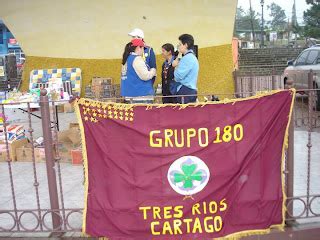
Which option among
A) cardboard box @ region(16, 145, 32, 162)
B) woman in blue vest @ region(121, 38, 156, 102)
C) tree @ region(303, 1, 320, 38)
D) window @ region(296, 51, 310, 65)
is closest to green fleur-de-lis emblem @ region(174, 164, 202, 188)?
woman in blue vest @ region(121, 38, 156, 102)

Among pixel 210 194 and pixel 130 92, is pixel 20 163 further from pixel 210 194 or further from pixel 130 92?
pixel 210 194

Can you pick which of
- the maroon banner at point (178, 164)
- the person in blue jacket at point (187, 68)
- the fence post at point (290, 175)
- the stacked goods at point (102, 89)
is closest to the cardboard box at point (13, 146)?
the person in blue jacket at point (187, 68)

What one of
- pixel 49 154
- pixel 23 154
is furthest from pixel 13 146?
pixel 49 154

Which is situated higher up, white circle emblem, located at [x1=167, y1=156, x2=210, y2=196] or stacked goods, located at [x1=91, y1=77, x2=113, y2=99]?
stacked goods, located at [x1=91, y1=77, x2=113, y2=99]

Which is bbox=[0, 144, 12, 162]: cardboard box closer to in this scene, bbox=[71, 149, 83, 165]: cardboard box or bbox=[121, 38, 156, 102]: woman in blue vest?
bbox=[71, 149, 83, 165]: cardboard box

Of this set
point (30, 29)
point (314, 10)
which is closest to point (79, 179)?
point (30, 29)

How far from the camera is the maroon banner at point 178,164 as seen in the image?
10.8 feet

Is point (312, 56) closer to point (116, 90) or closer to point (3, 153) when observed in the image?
point (116, 90)

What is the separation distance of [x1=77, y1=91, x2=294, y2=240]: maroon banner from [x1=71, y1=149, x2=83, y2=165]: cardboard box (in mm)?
2309

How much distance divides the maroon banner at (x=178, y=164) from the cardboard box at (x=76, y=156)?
7.58ft

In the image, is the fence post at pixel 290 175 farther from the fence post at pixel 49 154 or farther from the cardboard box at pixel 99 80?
the cardboard box at pixel 99 80

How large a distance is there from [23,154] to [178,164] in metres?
3.44

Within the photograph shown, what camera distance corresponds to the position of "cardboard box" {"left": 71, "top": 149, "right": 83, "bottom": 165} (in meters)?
5.64

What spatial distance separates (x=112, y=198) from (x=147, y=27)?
7.53 metres
